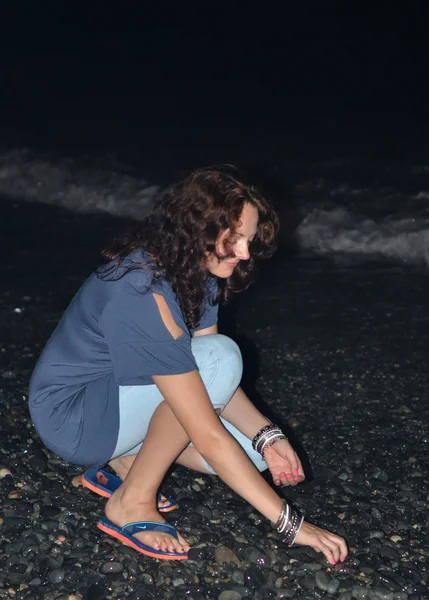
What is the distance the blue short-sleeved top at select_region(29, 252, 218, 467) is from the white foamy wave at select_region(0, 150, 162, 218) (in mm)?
6185

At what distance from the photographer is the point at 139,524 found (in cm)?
315

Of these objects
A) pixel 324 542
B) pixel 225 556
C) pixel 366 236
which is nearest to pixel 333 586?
pixel 324 542

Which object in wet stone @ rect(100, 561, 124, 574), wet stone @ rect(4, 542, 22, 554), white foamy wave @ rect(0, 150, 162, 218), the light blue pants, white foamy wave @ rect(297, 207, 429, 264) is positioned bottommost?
white foamy wave @ rect(0, 150, 162, 218)

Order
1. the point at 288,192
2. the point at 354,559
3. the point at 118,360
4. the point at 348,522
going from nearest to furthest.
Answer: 1. the point at 118,360
2. the point at 354,559
3. the point at 348,522
4. the point at 288,192

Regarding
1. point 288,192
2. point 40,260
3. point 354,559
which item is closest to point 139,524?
point 354,559

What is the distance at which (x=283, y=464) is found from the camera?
10.9 feet

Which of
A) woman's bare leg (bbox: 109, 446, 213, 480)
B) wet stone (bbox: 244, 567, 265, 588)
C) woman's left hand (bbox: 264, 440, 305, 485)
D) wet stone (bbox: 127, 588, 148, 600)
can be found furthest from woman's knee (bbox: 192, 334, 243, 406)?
wet stone (bbox: 127, 588, 148, 600)

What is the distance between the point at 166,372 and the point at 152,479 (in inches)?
20.4

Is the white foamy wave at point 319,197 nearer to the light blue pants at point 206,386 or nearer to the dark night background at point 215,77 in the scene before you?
the dark night background at point 215,77

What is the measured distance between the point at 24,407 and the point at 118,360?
60.7 inches

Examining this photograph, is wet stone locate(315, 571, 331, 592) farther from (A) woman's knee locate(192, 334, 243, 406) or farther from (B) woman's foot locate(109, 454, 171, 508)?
(B) woman's foot locate(109, 454, 171, 508)

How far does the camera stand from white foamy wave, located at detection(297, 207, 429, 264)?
7.63m

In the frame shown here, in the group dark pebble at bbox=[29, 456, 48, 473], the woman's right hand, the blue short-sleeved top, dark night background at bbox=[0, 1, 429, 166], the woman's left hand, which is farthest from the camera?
dark night background at bbox=[0, 1, 429, 166]

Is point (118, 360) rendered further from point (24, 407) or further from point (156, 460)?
point (24, 407)
